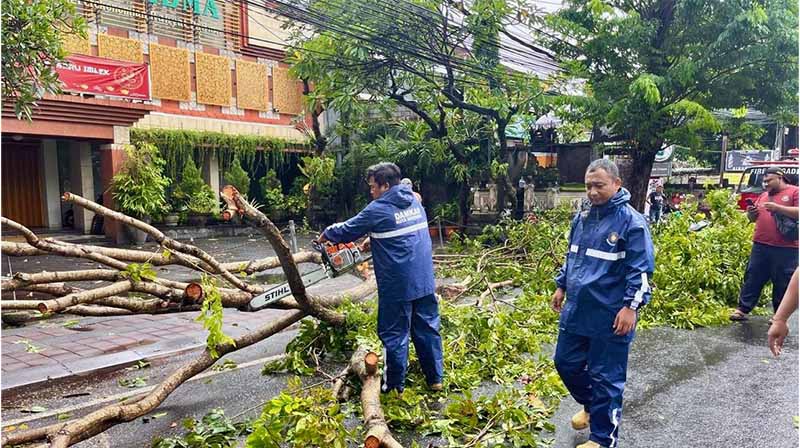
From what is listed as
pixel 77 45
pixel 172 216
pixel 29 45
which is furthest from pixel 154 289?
pixel 77 45

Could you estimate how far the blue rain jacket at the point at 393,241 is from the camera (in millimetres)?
4023

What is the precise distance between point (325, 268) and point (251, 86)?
49.9ft

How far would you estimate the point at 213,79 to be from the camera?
17312 mm

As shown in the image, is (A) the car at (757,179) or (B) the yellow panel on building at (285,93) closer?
(A) the car at (757,179)

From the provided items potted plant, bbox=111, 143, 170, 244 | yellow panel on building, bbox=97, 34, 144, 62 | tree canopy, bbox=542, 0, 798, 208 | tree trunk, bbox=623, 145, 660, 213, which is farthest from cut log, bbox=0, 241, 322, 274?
yellow panel on building, bbox=97, 34, 144, 62

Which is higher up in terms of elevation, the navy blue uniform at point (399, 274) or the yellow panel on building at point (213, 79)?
the yellow panel on building at point (213, 79)

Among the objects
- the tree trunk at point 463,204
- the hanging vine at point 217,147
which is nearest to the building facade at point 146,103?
the hanging vine at point 217,147

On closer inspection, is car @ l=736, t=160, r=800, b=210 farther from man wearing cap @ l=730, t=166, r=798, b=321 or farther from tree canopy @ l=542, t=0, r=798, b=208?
man wearing cap @ l=730, t=166, r=798, b=321

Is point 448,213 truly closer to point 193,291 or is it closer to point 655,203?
point 655,203

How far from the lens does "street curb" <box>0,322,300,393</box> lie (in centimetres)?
475

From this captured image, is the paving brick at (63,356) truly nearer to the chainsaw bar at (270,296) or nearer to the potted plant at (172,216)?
the chainsaw bar at (270,296)

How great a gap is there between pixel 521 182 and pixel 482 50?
4062 mm

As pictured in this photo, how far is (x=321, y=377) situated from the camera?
473 cm

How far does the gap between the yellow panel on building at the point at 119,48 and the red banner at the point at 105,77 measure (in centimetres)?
153
